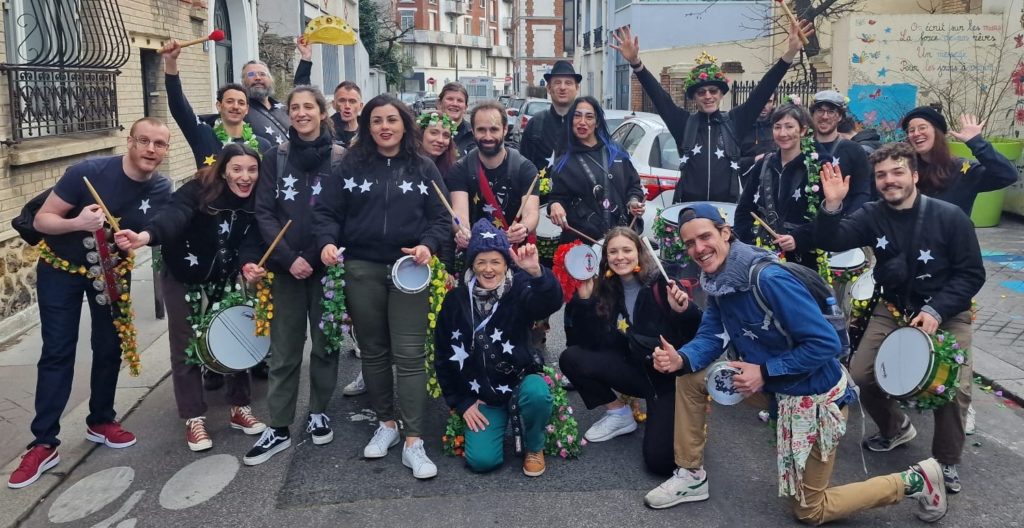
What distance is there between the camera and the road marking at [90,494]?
4227 millimetres

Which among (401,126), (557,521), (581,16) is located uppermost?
(581,16)

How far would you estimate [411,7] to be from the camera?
80.1 meters

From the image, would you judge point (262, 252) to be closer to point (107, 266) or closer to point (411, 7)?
point (107, 266)

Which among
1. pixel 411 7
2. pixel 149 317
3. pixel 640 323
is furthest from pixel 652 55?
pixel 411 7

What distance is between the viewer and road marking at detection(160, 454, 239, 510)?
4312mm

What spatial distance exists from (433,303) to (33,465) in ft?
7.15

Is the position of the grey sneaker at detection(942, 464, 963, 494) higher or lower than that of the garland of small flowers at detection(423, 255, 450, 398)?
lower

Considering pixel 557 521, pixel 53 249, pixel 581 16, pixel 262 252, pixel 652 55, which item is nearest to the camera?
pixel 557 521

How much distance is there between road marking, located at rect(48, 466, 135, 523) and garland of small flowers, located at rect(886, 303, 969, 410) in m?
3.90

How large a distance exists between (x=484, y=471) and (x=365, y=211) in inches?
58.2

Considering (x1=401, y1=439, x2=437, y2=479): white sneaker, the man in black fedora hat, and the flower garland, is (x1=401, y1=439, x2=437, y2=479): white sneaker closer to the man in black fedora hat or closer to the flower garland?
the flower garland

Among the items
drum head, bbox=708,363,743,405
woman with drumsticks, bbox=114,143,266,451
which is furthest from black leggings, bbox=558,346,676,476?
woman with drumsticks, bbox=114,143,266,451

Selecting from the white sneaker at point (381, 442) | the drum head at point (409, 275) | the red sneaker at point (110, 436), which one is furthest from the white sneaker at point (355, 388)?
the drum head at point (409, 275)

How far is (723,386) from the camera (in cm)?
391
